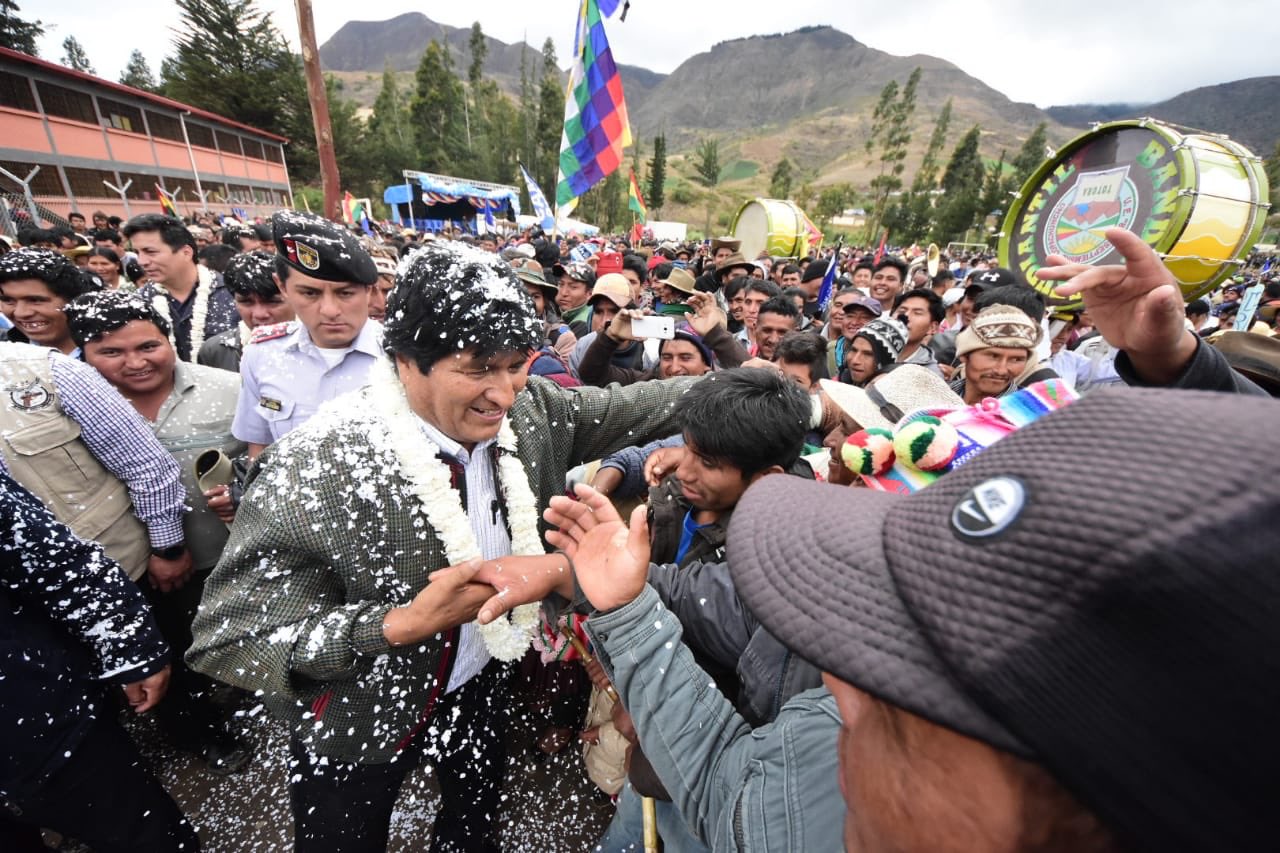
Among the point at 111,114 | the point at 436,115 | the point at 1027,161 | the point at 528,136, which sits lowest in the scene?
the point at 111,114

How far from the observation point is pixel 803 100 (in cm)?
16862

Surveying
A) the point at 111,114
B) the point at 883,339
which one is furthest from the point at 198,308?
the point at 111,114

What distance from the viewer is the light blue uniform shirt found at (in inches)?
94.7

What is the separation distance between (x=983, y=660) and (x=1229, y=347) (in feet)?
9.07

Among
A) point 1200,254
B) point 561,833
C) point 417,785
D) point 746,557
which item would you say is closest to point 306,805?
point 417,785

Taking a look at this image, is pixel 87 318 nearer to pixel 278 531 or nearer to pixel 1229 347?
pixel 278 531

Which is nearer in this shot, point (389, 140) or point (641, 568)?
point (641, 568)

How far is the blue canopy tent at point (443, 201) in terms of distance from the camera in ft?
94.1

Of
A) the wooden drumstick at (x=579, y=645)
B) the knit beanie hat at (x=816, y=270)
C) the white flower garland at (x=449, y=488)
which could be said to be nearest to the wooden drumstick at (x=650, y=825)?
the wooden drumstick at (x=579, y=645)

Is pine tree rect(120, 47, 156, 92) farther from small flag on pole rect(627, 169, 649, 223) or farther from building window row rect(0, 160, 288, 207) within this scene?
small flag on pole rect(627, 169, 649, 223)

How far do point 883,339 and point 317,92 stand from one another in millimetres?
7133

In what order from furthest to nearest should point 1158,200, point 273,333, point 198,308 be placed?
point 198,308 < point 1158,200 < point 273,333

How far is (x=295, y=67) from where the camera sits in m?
40.7

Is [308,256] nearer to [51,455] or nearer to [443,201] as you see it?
[51,455]
